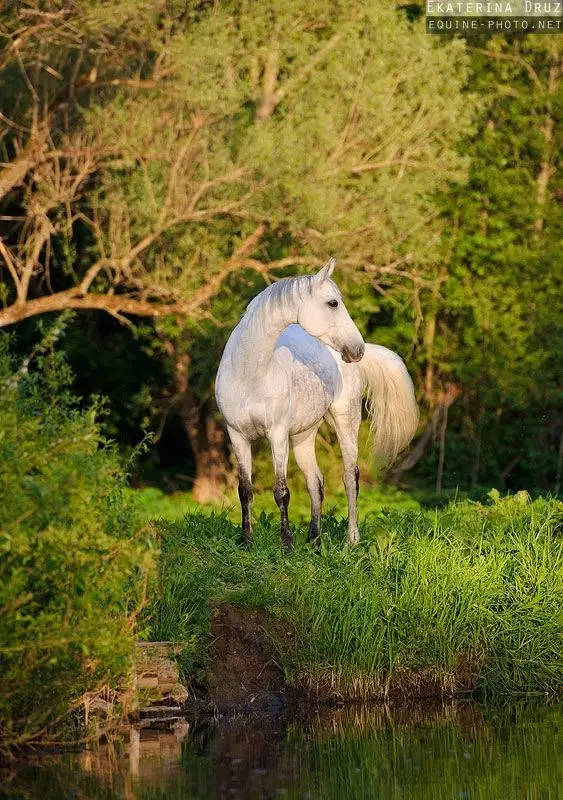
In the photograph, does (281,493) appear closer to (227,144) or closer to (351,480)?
(351,480)

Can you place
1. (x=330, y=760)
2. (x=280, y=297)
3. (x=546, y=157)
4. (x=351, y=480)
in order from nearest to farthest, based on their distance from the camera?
(x=330, y=760)
(x=280, y=297)
(x=351, y=480)
(x=546, y=157)

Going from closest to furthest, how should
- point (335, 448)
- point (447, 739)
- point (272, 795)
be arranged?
1. point (272, 795)
2. point (447, 739)
3. point (335, 448)

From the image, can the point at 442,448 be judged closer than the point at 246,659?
No

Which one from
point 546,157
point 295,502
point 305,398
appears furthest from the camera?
point 546,157

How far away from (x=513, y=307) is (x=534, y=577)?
35.2 ft

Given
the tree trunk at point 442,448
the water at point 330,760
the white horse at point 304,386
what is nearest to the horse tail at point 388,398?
the white horse at point 304,386

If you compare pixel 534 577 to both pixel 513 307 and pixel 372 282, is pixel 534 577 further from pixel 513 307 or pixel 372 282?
pixel 513 307

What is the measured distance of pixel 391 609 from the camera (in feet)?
31.4

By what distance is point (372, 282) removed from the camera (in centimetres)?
1917

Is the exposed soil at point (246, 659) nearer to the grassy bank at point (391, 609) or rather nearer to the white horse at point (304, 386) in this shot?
the grassy bank at point (391, 609)

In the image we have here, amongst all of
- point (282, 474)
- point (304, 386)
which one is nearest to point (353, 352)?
point (304, 386)

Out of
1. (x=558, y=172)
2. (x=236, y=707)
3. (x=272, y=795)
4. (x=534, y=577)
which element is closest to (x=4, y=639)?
(x=272, y=795)

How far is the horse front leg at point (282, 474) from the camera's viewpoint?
10875 mm

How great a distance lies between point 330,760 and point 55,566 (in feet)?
5.83
